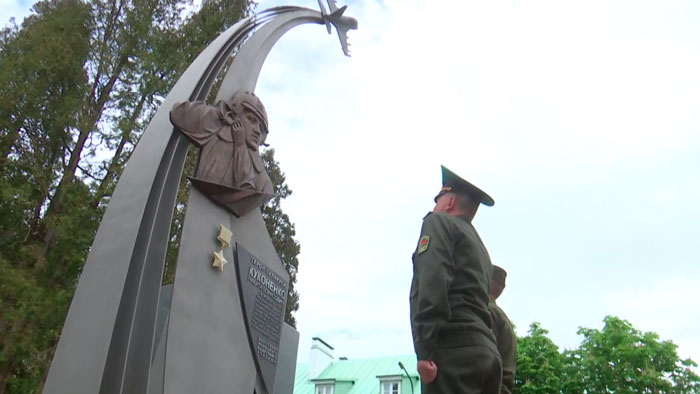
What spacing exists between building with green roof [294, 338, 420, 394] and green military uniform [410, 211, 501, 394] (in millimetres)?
22133

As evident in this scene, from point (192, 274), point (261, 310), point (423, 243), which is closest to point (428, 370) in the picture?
point (423, 243)

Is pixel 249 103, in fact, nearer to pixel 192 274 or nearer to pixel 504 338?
pixel 192 274

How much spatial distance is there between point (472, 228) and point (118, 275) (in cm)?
292

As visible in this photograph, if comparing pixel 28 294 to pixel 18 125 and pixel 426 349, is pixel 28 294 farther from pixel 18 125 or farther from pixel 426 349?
pixel 426 349

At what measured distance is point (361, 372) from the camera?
27.8 metres

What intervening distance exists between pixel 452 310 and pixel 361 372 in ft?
82.2

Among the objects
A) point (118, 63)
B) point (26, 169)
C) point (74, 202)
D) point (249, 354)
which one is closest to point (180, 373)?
point (249, 354)

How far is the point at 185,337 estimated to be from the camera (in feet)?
18.2

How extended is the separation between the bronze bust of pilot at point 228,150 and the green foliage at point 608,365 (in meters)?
15.5

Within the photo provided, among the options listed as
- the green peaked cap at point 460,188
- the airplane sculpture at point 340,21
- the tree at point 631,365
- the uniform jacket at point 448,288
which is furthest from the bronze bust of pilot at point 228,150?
the tree at point 631,365

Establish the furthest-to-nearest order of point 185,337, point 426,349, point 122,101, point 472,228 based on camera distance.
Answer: point 122,101 → point 185,337 → point 472,228 → point 426,349

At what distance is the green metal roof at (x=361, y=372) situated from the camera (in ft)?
87.1

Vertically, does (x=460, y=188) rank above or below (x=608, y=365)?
below

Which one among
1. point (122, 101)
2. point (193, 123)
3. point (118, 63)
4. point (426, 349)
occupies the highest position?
point (118, 63)
